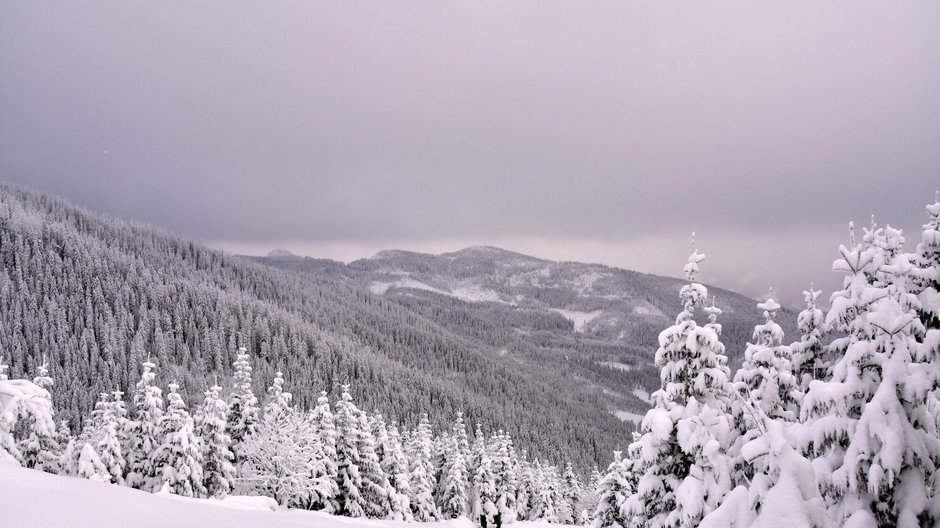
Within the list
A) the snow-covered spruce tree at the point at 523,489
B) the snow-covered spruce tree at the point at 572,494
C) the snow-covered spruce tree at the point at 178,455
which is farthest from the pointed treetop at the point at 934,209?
the snow-covered spruce tree at the point at 572,494

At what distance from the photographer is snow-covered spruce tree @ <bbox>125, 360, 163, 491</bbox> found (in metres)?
30.8

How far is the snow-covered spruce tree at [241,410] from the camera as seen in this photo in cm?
3659

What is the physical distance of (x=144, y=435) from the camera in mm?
31750

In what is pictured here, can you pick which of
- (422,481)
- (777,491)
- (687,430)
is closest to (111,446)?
(422,481)

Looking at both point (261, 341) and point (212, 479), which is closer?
point (212, 479)

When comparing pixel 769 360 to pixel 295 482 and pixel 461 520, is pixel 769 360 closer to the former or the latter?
pixel 295 482

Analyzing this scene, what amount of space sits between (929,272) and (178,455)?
118 feet

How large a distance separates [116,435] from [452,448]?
89.2 feet

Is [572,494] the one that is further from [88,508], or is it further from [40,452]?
[88,508]

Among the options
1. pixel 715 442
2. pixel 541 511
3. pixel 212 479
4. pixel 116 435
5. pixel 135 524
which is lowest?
pixel 541 511

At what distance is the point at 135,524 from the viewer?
24.5 feet

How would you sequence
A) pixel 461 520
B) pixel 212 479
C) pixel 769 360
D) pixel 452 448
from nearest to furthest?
pixel 769 360 → pixel 212 479 → pixel 461 520 → pixel 452 448

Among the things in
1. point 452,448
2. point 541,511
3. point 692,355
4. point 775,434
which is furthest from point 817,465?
point 541,511

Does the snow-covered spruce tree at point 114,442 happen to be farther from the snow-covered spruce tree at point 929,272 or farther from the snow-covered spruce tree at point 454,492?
the snow-covered spruce tree at point 929,272
